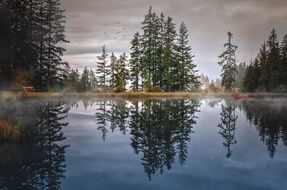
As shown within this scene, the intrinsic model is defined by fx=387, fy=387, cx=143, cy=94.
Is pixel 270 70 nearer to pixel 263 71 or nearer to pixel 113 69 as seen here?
pixel 263 71

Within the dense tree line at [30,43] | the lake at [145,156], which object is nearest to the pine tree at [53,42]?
the dense tree line at [30,43]

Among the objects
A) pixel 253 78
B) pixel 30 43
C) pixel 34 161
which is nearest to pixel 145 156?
pixel 34 161

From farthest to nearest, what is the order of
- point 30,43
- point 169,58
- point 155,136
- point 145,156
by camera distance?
point 169,58
point 30,43
point 155,136
point 145,156

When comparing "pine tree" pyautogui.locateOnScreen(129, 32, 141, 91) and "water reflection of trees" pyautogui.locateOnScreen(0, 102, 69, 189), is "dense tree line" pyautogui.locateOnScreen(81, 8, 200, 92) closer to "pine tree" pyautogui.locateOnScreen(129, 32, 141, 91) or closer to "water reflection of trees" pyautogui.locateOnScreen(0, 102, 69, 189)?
"pine tree" pyautogui.locateOnScreen(129, 32, 141, 91)

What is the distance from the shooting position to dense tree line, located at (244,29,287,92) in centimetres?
7994

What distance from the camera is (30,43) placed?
34469 millimetres

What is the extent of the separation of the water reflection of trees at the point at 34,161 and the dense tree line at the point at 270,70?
225ft

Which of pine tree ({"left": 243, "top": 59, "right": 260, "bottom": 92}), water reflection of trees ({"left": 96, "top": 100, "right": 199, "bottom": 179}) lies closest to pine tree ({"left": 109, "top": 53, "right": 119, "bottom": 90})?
pine tree ({"left": 243, "top": 59, "right": 260, "bottom": 92})

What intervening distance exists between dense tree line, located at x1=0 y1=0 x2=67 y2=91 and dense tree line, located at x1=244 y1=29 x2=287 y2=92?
4400 centimetres

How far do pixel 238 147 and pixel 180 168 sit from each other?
4.89m

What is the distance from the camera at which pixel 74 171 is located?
37.3ft

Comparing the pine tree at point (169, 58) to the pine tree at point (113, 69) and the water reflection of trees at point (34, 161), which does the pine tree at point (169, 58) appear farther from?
the water reflection of trees at point (34, 161)

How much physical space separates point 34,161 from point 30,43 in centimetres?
2387

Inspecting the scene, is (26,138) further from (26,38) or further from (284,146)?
(26,38)
